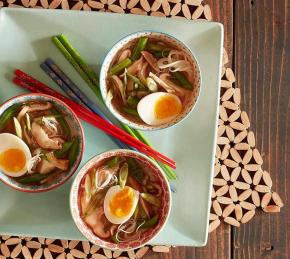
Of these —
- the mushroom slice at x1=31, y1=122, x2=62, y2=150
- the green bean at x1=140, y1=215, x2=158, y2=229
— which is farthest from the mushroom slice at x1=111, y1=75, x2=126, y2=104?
the green bean at x1=140, y1=215, x2=158, y2=229

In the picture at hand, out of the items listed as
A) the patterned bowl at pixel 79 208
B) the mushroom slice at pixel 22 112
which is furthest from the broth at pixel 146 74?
the mushroom slice at pixel 22 112

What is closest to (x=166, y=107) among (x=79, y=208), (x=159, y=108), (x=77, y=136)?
(x=159, y=108)

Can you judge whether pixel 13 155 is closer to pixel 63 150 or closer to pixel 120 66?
pixel 63 150

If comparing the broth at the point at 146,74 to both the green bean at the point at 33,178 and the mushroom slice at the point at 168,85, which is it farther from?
the green bean at the point at 33,178

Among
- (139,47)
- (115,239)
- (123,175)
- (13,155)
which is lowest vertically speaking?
(115,239)

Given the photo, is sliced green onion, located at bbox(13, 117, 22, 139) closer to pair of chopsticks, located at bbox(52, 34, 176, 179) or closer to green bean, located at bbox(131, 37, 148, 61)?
pair of chopsticks, located at bbox(52, 34, 176, 179)

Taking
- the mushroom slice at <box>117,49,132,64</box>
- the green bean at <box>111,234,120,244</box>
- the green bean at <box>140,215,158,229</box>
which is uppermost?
the mushroom slice at <box>117,49,132,64</box>

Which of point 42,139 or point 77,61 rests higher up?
point 77,61
